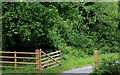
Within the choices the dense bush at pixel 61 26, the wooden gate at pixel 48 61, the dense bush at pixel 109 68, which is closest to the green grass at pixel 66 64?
the wooden gate at pixel 48 61

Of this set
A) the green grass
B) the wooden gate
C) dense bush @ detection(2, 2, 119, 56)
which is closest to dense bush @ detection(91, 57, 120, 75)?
the green grass

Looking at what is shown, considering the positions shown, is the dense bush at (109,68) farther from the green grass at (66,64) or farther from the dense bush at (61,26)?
the dense bush at (61,26)

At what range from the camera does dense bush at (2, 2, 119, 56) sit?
13.3m

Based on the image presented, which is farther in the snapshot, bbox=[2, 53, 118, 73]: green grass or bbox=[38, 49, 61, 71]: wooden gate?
bbox=[38, 49, 61, 71]: wooden gate

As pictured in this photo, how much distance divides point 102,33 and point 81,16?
280 cm

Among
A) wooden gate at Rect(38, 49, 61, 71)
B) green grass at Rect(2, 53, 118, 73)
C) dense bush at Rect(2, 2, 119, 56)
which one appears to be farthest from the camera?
dense bush at Rect(2, 2, 119, 56)

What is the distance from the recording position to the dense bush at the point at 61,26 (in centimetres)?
1327

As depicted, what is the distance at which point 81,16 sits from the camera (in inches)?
755

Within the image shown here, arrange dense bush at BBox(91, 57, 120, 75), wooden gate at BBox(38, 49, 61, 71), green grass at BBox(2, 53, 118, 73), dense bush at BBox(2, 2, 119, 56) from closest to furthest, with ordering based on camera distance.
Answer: dense bush at BBox(91, 57, 120, 75)
green grass at BBox(2, 53, 118, 73)
wooden gate at BBox(38, 49, 61, 71)
dense bush at BBox(2, 2, 119, 56)

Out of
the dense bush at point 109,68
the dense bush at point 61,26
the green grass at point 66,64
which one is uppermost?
the dense bush at point 61,26

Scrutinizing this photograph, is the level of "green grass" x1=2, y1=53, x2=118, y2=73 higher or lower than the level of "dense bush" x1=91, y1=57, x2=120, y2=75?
higher

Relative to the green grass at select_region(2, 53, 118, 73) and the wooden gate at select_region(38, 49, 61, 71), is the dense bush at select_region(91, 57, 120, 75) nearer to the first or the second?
the green grass at select_region(2, 53, 118, 73)

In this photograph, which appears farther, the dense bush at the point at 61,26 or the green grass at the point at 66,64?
the dense bush at the point at 61,26

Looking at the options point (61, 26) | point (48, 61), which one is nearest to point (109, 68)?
point (48, 61)
